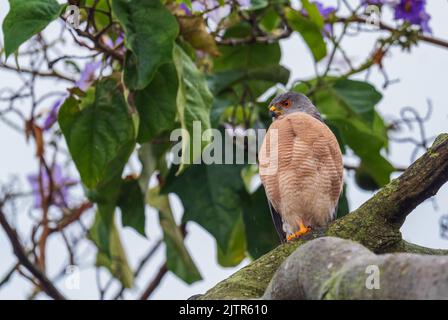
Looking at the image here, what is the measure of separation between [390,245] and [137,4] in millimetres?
1787

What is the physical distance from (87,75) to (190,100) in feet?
2.30

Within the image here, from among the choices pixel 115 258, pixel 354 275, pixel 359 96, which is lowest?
pixel 115 258

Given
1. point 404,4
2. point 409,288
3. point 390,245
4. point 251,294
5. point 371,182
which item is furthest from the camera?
point 371,182

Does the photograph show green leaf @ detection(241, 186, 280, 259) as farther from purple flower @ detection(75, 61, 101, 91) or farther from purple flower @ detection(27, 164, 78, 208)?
purple flower @ detection(27, 164, 78, 208)

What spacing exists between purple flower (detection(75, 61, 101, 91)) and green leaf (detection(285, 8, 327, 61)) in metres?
1.05

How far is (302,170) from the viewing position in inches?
161

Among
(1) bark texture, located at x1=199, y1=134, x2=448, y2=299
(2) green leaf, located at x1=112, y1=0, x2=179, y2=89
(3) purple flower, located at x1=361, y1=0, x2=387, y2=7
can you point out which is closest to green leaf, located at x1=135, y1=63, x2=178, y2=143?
(2) green leaf, located at x1=112, y1=0, x2=179, y2=89

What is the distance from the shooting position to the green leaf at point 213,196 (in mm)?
4699

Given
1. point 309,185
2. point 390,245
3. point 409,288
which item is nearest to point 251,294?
point 390,245

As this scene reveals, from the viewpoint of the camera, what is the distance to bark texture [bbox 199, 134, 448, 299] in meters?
2.86

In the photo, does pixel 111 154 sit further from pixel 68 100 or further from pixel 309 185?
pixel 309 185

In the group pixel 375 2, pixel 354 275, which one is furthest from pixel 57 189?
pixel 354 275

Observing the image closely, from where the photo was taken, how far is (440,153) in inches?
113

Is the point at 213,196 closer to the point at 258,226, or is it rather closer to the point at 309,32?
the point at 258,226
